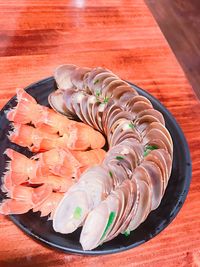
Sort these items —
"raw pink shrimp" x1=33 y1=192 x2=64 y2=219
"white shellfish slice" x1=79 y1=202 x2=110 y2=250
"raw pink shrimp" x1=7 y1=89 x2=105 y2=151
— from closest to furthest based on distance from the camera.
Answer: "white shellfish slice" x1=79 y1=202 x2=110 y2=250 < "raw pink shrimp" x1=33 y1=192 x2=64 y2=219 < "raw pink shrimp" x1=7 y1=89 x2=105 y2=151

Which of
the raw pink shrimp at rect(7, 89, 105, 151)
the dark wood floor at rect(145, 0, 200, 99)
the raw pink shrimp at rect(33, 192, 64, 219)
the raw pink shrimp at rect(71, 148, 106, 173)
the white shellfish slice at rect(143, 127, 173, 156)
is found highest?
the white shellfish slice at rect(143, 127, 173, 156)

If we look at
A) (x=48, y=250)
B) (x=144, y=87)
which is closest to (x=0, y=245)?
(x=48, y=250)

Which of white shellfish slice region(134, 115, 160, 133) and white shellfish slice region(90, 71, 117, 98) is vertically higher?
white shellfish slice region(90, 71, 117, 98)

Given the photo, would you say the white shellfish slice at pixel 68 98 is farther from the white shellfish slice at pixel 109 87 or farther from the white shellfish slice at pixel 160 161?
the white shellfish slice at pixel 160 161

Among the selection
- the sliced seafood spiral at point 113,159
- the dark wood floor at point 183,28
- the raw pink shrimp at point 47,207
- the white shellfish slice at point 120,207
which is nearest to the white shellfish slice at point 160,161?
the sliced seafood spiral at point 113,159

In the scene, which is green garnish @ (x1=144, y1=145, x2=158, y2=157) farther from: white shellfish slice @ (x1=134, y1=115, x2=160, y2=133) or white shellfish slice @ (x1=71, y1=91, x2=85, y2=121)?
white shellfish slice @ (x1=71, y1=91, x2=85, y2=121)

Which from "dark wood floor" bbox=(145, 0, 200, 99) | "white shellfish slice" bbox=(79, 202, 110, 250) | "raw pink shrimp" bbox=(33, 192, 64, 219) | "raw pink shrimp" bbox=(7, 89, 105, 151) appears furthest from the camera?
"dark wood floor" bbox=(145, 0, 200, 99)

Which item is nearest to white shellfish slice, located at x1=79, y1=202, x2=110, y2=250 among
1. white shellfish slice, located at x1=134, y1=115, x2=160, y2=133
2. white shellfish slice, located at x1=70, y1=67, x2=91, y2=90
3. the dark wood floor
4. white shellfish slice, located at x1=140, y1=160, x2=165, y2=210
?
white shellfish slice, located at x1=140, y1=160, x2=165, y2=210

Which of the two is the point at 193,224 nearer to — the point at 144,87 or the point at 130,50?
the point at 144,87
